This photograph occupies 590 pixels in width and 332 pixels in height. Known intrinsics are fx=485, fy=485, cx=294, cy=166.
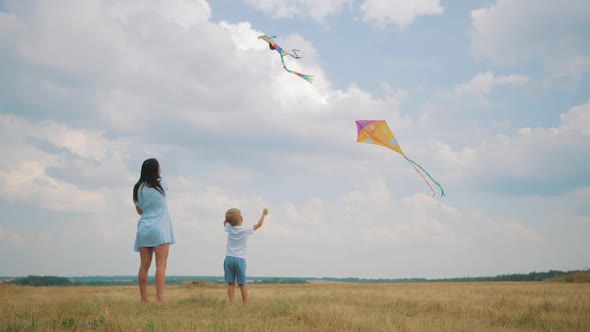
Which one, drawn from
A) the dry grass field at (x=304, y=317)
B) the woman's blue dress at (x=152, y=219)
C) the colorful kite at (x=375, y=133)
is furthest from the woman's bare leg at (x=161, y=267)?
the colorful kite at (x=375, y=133)

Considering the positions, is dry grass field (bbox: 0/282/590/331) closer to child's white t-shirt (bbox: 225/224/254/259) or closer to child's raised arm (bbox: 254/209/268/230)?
child's white t-shirt (bbox: 225/224/254/259)

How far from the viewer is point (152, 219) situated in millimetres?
8234

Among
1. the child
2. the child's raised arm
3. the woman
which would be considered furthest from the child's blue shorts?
the woman

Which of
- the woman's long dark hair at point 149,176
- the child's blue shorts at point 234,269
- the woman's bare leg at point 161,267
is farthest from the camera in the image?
the child's blue shorts at point 234,269

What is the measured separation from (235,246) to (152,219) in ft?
5.64

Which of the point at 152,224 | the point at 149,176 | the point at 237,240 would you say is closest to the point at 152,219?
the point at 152,224

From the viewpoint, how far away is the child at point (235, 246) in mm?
9078

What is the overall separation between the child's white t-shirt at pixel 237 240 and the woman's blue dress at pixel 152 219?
1196mm

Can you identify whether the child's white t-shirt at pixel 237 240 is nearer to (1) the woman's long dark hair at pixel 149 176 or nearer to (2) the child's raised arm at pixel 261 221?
(2) the child's raised arm at pixel 261 221

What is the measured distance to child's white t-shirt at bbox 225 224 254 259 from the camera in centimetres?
910

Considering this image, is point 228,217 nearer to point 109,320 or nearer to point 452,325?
point 109,320

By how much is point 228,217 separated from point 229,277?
1123 mm

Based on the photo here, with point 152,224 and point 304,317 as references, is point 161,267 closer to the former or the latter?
point 152,224

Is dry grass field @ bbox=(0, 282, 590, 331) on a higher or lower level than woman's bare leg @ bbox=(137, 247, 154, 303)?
lower
